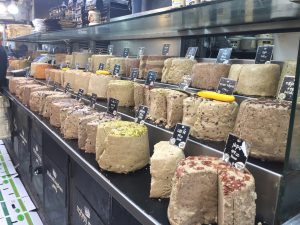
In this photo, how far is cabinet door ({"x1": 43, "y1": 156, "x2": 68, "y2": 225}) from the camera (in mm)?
2072

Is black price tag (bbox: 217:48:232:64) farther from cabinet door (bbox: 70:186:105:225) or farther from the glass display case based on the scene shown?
cabinet door (bbox: 70:186:105:225)

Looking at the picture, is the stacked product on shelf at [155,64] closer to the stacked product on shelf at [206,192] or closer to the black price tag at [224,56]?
the black price tag at [224,56]

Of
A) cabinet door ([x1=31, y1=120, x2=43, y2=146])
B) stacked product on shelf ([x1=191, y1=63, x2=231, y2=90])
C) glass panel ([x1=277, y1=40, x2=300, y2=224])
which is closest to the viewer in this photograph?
glass panel ([x1=277, y1=40, x2=300, y2=224])

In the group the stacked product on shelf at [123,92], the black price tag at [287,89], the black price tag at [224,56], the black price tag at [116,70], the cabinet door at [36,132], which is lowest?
the cabinet door at [36,132]

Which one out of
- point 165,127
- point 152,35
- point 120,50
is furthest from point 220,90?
point 120,50

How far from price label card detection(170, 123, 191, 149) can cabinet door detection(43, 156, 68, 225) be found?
1.07m

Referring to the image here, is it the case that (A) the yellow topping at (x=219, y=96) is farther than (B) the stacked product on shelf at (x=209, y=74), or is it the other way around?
(B) the stacked product on shelf at (x=209, y=74)

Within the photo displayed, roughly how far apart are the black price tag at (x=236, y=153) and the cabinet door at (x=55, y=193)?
1.34 meters

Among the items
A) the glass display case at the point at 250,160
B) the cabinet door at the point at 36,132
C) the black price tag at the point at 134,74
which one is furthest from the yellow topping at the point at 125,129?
the cabinet door at the point at 36,132

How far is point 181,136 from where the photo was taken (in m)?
1.22

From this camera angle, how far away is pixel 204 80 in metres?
1.58

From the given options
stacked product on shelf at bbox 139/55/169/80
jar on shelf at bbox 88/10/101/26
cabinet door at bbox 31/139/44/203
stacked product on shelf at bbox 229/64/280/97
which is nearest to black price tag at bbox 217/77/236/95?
stacked product on shelf at bbox 229/64/280/97

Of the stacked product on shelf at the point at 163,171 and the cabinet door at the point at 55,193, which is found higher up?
the stacked product on shelf at the point at 163,171

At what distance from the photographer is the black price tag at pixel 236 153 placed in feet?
3.03
